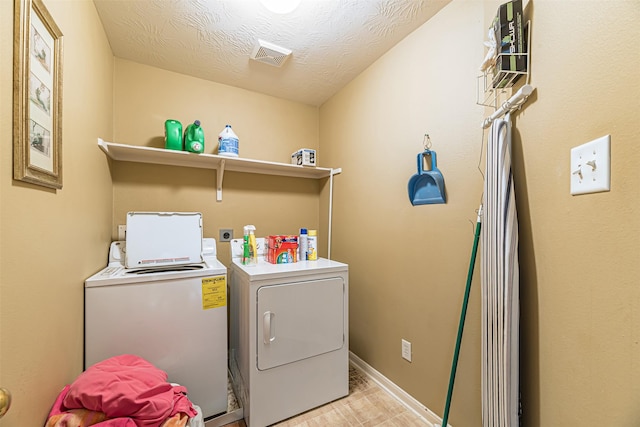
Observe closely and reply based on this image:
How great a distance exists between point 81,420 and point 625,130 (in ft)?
6.48

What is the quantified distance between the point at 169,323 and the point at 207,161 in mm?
1276

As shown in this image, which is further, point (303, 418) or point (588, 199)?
point (303, 418)

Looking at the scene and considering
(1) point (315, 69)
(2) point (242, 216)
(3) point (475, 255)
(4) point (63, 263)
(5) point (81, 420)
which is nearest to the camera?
(5) point (81, 420)

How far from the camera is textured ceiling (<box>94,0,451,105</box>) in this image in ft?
4.90

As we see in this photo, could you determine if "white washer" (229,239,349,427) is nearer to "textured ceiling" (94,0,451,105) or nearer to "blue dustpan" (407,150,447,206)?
"blue dustpan" (407,150,447,206)

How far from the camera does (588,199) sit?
31.5 inches

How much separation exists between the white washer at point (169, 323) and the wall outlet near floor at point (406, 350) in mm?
1165

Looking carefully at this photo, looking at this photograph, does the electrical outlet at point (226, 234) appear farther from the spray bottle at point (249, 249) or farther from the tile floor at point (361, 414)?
the tile floor at point (361, 414)

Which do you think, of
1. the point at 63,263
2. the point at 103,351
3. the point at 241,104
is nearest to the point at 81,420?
the point at 103,351

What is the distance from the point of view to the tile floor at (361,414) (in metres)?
1.57

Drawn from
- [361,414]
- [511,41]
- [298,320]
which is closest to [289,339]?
[298,320]

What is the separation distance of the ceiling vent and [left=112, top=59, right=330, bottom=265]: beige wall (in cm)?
54

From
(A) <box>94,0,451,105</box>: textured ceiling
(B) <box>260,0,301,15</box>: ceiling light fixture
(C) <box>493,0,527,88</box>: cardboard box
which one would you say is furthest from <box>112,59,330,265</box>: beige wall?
(C) <box>493,0,527,88</box>: cardboard box

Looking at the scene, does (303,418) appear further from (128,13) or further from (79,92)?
(128,13)
